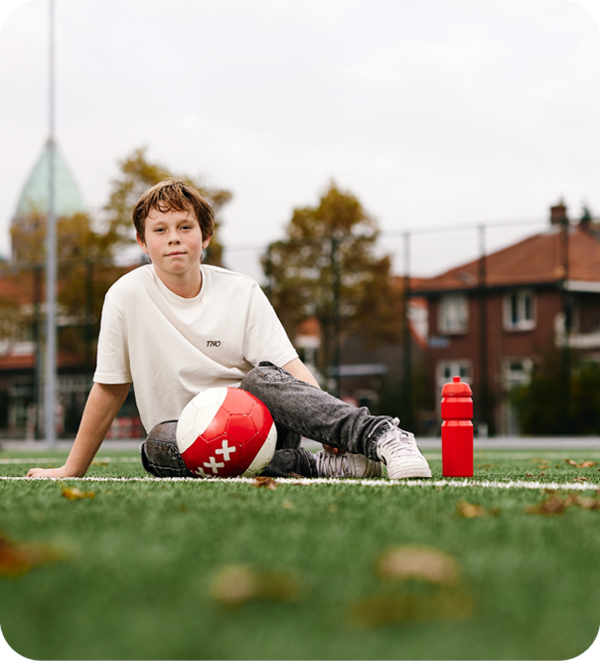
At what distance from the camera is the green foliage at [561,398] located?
14.1 meters

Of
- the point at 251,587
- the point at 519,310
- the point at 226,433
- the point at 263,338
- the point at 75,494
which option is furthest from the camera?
the point at 519,310

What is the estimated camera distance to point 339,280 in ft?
55.0

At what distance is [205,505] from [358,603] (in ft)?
3.83

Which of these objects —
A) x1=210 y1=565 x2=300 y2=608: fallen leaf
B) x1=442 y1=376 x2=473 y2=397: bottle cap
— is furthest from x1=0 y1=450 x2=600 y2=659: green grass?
x1=442 y1=376 x2=473 y2=397: bottle cap

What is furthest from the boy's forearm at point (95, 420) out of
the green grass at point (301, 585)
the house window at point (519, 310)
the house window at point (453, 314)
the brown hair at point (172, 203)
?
the house window at point (453, 314)

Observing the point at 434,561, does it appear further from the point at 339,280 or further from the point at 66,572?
the point at 339,280

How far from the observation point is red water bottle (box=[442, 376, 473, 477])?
325 cm

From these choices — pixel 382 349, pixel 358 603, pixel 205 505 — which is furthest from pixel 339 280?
pixel 358 603

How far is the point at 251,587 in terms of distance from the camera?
1259 mm

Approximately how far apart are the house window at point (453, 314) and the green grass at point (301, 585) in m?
14.4

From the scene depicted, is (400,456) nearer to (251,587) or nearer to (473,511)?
(473,511)

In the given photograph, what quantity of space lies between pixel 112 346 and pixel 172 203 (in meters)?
0.64

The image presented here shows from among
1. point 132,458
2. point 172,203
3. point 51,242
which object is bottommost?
point 132,458

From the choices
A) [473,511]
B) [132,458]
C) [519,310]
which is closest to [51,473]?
[473,511]
